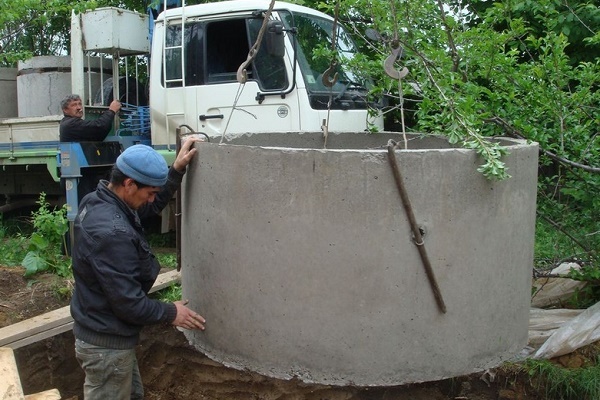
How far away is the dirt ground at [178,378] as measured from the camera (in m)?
3.95

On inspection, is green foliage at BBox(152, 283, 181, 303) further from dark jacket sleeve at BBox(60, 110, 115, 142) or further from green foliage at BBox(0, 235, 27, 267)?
dark jacket sleeve at BBox(60, 110, 115, 142)

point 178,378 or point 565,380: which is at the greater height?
point 565,380

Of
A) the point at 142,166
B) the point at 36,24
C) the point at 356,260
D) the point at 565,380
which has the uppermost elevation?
the point at 36,24

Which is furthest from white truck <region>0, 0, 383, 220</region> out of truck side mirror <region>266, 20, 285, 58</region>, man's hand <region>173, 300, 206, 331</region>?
man's hand <region>173, 300, 206, 331</region>

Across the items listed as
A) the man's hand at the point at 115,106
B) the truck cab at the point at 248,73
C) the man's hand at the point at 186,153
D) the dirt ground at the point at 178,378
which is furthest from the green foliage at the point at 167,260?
the man's hand at the point at 186,153

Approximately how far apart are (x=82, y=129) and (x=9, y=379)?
4.12 meters

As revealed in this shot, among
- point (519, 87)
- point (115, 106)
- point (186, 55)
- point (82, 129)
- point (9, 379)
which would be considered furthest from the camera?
point (115, 106)

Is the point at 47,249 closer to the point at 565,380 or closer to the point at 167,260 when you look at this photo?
the point at 167,260

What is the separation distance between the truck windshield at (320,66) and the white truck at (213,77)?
1cm

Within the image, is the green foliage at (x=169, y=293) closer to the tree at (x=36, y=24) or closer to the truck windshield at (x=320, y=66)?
the truck windshield at (x=320, y=66)

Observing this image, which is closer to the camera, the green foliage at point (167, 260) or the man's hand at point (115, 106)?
the green foliage at point (167, 260)

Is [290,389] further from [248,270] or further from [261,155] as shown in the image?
[261,155]

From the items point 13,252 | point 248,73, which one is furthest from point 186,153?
point 13,252

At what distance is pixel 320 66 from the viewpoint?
255 inches
